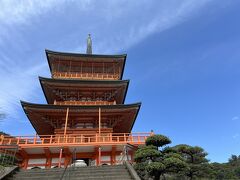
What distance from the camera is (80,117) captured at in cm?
2447

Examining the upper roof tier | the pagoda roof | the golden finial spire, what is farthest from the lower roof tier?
the golden finial spire

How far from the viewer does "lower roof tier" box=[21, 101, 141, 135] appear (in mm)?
22422

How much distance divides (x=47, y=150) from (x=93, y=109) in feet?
20.1

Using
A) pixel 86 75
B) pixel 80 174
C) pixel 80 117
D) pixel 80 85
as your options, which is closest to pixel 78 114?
pixel 80 117

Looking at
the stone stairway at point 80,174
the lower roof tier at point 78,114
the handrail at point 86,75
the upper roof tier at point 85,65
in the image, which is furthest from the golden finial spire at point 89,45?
the stone stairway at point 80,174

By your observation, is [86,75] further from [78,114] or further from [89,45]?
[89,45]

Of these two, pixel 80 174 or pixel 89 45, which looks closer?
pixel 80 174

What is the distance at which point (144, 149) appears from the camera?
607 inches

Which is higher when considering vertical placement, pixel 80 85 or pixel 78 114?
pixel 80 85

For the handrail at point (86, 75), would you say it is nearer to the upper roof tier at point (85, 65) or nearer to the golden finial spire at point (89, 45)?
the upper roof tier at point (85, 65)

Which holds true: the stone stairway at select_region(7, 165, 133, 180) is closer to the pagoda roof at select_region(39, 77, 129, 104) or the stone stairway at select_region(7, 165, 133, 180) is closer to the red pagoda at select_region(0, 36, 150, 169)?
the red pagoda at select_region(0, 36, 150, 169)

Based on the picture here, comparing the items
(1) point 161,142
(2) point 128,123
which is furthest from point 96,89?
(1) point 161,142

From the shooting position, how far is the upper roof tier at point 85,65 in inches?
1128

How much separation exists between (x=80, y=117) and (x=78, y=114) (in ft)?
2.16
